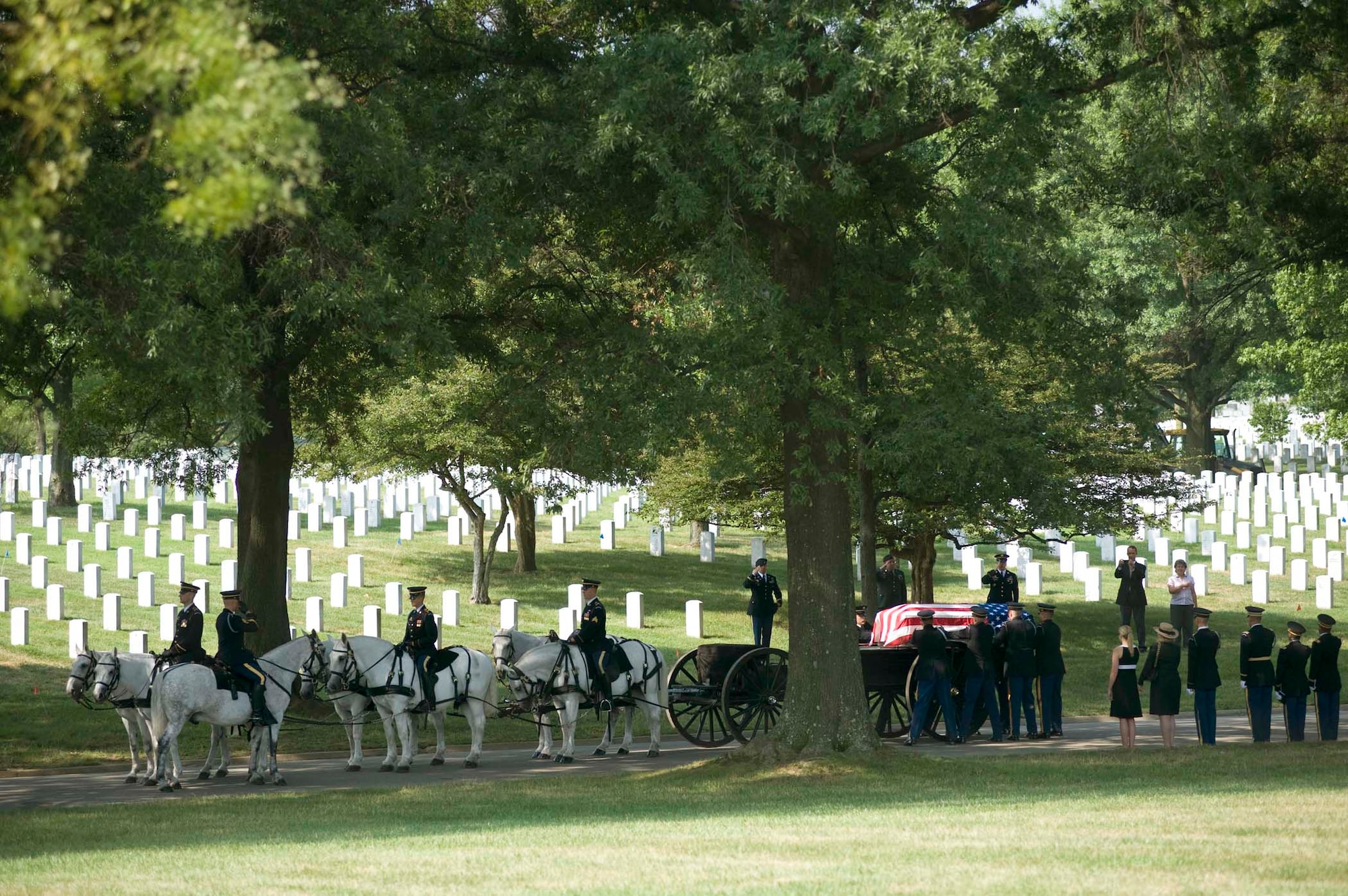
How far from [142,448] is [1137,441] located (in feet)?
53.6

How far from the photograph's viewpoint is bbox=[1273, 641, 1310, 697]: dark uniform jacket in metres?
17.6

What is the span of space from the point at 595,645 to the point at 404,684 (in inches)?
92.7

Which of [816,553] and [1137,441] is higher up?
[1137,441]

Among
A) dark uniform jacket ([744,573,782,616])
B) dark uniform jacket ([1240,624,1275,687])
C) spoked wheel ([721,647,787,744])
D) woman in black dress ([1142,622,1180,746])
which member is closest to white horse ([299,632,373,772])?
spoked wheel ([721,647,787,744])

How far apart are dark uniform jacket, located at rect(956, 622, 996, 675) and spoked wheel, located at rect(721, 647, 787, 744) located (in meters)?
2.15

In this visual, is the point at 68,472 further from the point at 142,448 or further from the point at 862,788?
the point at 862,788

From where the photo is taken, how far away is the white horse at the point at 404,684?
54.1ft

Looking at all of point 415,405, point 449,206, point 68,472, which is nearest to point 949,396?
point 449,206

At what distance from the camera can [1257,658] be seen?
699 inches

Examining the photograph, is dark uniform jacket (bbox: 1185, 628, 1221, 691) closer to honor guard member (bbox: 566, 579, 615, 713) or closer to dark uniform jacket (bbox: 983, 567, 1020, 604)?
honor guard member (bbox: 566, 579, 615, 713)

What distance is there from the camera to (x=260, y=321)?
13.6 metres

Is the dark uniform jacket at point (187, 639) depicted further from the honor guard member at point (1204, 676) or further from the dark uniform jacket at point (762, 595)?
the honor guard member at point (1204, 676)

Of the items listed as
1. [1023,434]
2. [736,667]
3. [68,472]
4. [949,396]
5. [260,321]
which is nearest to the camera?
[260,321]

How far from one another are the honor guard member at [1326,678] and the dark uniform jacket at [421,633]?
9.89 metres
